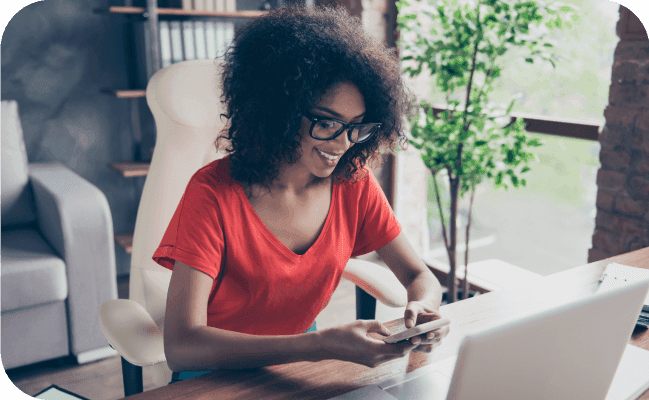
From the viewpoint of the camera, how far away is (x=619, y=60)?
69.2 inches

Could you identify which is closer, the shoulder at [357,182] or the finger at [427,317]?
the finger at [427,317]

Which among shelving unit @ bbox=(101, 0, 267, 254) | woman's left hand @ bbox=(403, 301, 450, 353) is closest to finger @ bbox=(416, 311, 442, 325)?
woman's left hand @ bbox=(403, 301, 450, 353)

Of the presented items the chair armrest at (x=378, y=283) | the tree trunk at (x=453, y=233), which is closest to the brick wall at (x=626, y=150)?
the tree trunk at (x=453, y=233)

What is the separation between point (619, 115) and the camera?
5.80ft

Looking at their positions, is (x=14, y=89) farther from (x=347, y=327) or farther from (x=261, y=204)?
(x=347, y=327)

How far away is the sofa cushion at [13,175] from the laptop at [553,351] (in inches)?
83.8

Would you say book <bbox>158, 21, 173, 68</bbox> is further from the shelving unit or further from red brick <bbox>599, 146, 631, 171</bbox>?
red brick <bbox>599, 146, 631, 171</bbox>

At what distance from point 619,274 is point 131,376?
3.42 feet

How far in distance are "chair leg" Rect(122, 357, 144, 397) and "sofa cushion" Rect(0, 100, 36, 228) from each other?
1532 mm

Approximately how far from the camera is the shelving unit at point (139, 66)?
2426mm

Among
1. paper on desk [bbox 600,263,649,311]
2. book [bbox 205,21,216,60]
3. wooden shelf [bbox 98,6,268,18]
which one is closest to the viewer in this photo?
paper on desk [bbox 600,263,649,311]

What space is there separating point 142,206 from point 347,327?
688 millimetres

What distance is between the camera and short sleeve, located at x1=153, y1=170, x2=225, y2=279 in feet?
2.88

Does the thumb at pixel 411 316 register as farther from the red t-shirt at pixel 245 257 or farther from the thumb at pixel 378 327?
the red t-shirt at pixel 245 257
